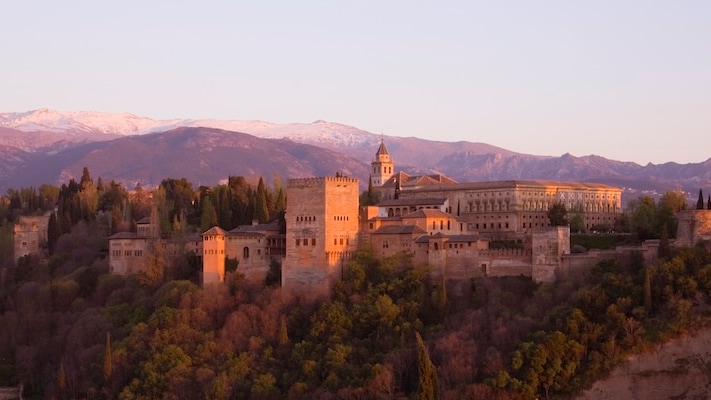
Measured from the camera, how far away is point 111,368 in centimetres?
4862

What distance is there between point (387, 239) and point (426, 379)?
426 inches

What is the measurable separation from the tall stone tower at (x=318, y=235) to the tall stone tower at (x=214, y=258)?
9.72 ft

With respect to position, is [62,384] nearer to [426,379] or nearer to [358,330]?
[358,330]

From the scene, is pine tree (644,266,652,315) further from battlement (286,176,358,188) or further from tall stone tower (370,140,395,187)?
tall stone tower (370,140,395,187)

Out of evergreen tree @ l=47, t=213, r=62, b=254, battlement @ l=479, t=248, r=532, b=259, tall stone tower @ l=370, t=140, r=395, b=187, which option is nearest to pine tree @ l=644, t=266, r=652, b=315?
battlement @ l=479, t=248, r=532, b=259

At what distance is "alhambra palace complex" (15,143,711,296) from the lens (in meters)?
→ 47.9

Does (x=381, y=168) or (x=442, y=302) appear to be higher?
(x=381, y=168)

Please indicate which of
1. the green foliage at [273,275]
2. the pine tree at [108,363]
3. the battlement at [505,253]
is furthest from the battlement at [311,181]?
the pine tree at [108,363]

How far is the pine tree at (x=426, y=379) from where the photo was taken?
41.3m

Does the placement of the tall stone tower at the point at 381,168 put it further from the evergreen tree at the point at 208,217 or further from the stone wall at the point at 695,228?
the stone wall at the point at 695,228

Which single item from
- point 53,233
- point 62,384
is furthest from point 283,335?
point 53,233

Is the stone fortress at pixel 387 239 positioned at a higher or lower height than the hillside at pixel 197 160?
lower

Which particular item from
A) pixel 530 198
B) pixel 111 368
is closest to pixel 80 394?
pixel 111 368

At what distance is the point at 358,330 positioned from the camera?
47.8 metres
